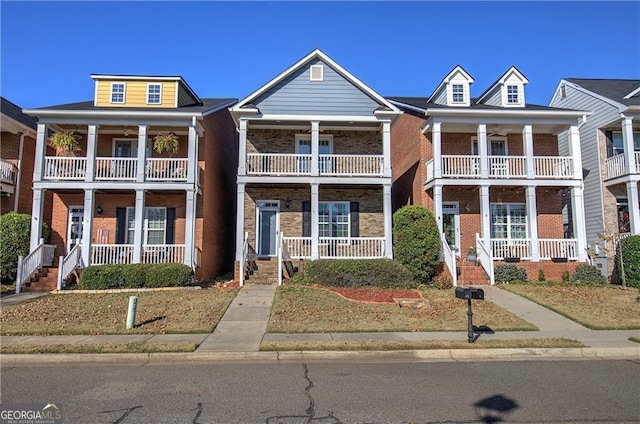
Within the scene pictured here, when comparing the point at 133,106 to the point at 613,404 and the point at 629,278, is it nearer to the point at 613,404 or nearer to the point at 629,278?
the point at 613,404

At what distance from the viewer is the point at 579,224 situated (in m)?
17.6

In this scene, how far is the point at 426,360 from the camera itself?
7.67 meters

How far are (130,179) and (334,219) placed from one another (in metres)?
9.14

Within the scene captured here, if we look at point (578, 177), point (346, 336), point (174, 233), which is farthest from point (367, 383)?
point (578, 177)

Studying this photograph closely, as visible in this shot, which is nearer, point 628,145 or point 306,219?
point 628,145

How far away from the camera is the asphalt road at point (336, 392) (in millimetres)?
4879

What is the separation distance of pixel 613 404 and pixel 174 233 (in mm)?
16668

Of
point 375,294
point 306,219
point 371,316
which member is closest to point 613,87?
point 306,219

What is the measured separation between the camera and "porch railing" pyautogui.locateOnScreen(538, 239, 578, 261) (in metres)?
17.5

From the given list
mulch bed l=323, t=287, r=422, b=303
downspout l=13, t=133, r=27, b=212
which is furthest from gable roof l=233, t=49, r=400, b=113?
downspout l=13, t=133, r=27, b=212

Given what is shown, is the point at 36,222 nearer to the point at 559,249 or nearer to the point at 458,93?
the point at 458,93

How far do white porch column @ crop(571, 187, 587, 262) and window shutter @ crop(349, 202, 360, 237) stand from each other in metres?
9.37

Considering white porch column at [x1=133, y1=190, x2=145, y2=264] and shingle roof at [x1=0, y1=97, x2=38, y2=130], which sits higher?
shingle roof at [x1=0, y1=97, x2=38, y2=130]

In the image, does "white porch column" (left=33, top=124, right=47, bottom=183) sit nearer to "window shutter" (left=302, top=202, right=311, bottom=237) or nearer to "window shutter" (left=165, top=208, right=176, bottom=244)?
"window shutter" (left=165, top=208, right=176, bottom=244)
